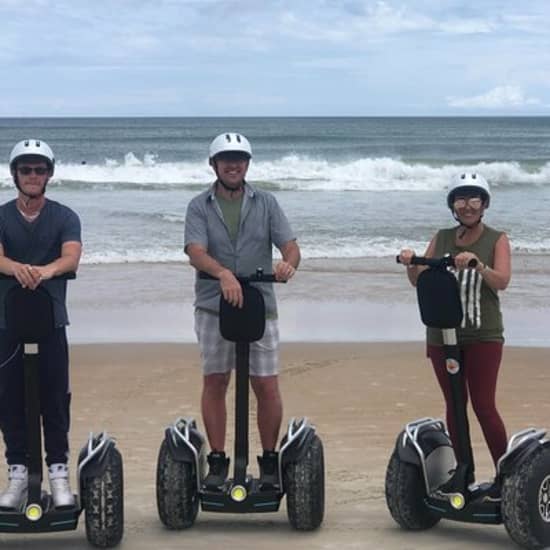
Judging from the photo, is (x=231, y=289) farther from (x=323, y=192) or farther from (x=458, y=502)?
(x=323, y=192)

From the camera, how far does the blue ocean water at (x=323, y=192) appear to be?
17175 mm

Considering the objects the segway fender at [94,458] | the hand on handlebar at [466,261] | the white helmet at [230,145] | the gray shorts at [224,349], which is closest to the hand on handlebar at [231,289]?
the gray shorts at [224,349]

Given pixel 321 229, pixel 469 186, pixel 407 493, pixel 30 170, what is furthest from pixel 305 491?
pixel 321 229

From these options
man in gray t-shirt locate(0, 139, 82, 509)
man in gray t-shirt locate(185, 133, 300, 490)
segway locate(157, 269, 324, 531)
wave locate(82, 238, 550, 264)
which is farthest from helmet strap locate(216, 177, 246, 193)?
wave locate(82, 238, 550, 264)

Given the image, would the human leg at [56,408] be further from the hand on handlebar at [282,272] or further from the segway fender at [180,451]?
the hand on handlebar at [282,272]

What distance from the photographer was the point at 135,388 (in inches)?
319

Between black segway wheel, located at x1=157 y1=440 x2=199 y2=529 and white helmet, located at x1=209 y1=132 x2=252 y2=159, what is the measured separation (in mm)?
1391

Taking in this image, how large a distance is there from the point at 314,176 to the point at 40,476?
29.9 m

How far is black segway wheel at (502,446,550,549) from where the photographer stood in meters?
4.37

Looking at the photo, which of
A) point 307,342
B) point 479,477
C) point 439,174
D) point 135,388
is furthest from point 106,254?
point 439,174

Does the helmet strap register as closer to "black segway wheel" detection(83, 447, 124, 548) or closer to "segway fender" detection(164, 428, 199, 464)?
"segway fender" detection(164, 428, 199, 464)

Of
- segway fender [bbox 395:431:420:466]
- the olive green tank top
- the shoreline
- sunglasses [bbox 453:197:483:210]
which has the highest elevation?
sunglasses [bbox 453:197:483:210]

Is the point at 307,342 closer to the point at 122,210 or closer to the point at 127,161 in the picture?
the point at 122,210

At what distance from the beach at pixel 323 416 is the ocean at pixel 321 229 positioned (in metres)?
0.90
